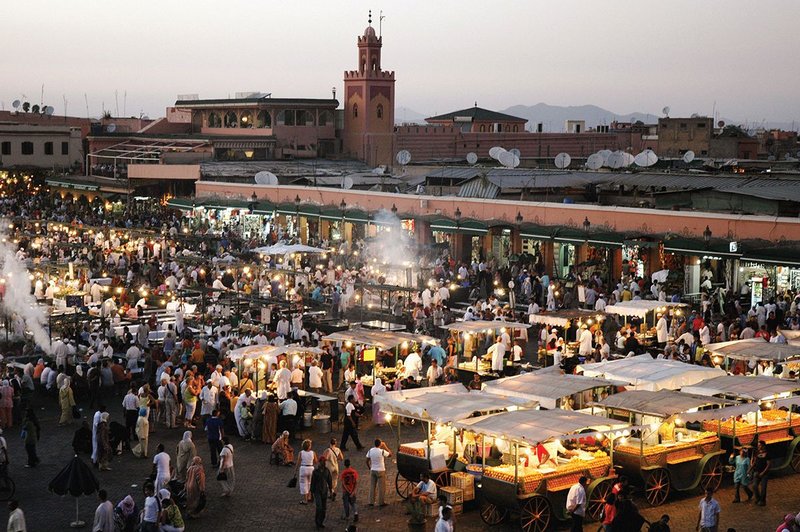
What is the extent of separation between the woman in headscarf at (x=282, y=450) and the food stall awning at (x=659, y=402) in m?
5.50

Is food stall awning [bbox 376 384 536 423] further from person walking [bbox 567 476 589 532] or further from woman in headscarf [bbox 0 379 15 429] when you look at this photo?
woman in headscarf [bbox 0 379 15 429]

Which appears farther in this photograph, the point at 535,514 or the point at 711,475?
the point at 711,475

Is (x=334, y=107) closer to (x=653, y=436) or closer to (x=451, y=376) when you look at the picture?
(x=451, y=376)

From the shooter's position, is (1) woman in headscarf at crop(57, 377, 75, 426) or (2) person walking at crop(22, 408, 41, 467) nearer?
(2) person walking at crop(22, 408, 41, 467)

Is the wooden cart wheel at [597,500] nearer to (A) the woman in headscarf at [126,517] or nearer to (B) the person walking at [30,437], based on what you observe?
(A) the woman in headscarf at [126,517]

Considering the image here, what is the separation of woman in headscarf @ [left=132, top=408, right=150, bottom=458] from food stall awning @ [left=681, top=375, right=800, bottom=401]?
9459 mm

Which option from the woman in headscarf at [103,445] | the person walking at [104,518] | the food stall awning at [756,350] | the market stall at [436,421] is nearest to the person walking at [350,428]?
the market stall at [436,421]

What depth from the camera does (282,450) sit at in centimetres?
2058

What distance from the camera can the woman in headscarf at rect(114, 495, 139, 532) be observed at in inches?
649

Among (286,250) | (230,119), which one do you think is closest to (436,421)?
(286,250)

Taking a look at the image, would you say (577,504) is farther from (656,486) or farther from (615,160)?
(615,160)

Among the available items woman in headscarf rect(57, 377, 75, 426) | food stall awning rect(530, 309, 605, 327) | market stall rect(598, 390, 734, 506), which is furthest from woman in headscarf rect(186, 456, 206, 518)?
food stall awning rect(530, 309, 605, 327)

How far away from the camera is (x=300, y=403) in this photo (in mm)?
22984

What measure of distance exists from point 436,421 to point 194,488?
378 centimetres
